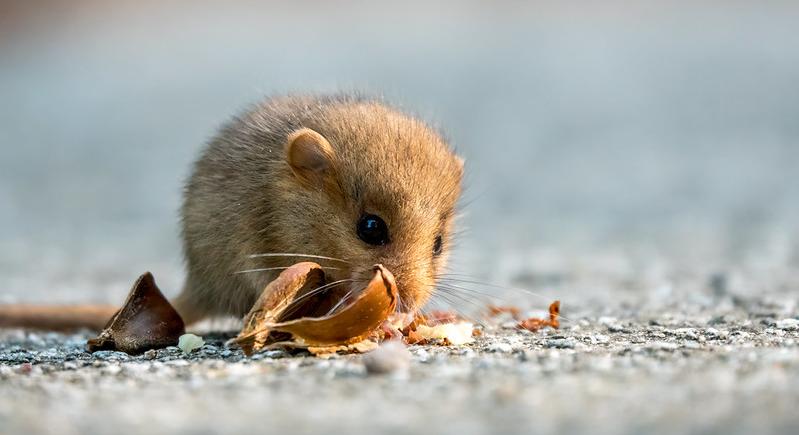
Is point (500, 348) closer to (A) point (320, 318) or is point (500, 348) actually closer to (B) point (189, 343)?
(A) point (320, 318)

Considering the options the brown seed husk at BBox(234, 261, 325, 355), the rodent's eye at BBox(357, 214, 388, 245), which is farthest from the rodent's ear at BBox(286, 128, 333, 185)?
the brown seed husk at BBox(234, 261, 325, 355)

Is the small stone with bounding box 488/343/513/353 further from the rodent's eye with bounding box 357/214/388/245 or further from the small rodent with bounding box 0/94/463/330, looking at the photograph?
the rodent's eye with bounding box 357/214/388/245

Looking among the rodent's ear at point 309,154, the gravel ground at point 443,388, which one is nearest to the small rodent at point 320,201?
the rodent's ear at point 309,154

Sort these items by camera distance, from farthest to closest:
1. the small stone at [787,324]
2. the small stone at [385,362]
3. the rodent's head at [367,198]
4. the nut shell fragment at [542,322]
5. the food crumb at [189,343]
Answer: the nut shell fragment at [542,322]
the small stone at [787,324]
the rodent's head at [367,198]
the food crumb at [189,343]
the small stone at [385,362]

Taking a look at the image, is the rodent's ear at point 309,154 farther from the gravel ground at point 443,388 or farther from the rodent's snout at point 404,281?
the gravel ground at point 443,388

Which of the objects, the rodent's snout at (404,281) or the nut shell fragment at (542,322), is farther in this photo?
the nut shell fragment at (542,322)

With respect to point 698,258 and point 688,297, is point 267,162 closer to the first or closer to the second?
point 688,297

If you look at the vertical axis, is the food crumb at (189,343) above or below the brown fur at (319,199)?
A: below

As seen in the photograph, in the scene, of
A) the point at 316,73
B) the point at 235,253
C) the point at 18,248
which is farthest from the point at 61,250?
the point at 316,73
